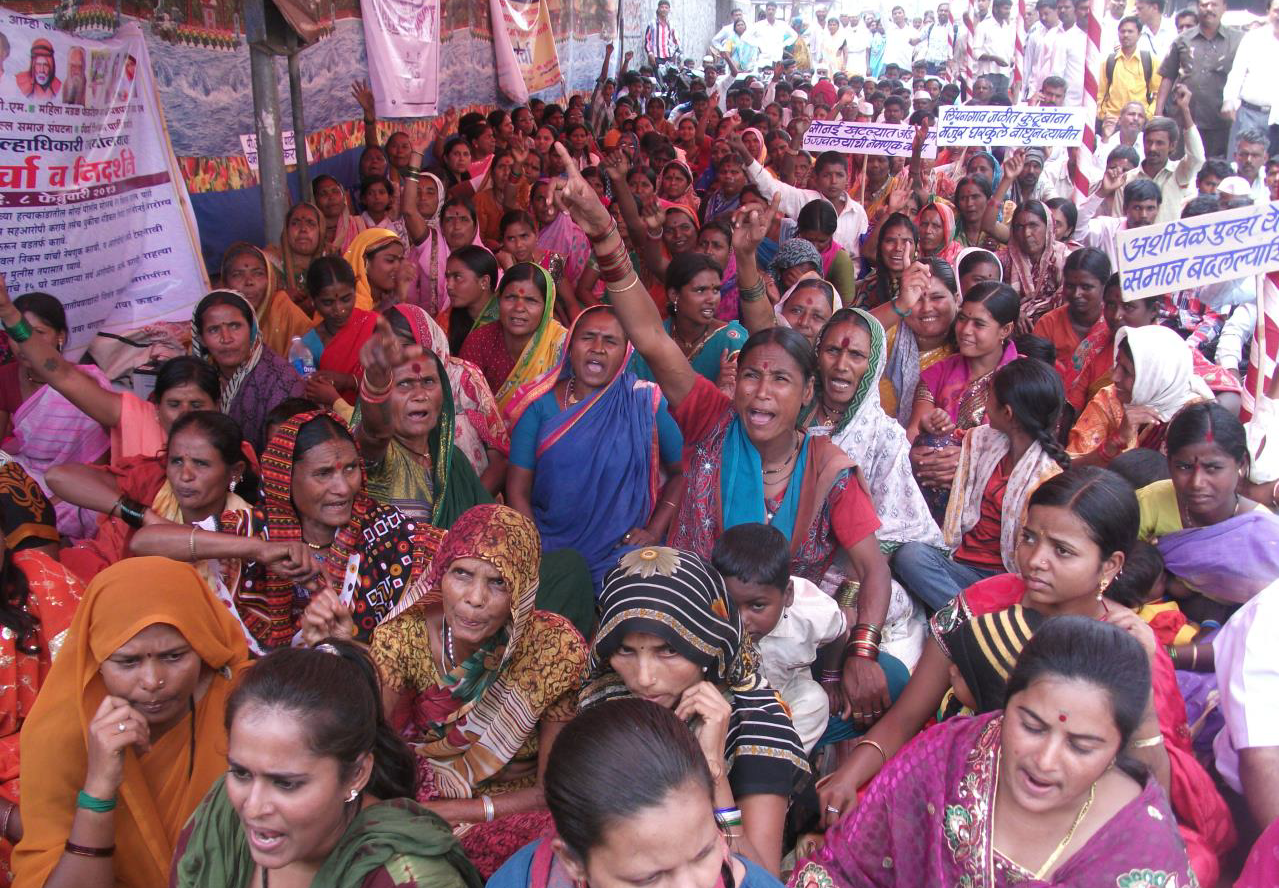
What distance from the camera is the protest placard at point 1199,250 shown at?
3529 mm

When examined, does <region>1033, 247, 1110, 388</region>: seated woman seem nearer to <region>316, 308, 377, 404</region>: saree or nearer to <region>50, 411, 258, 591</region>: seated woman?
<region>316, 308, 377, 404</region>: saree

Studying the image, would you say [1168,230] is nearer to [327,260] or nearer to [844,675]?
[844,675]

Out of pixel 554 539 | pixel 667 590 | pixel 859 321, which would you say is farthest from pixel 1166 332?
pixel 667 590

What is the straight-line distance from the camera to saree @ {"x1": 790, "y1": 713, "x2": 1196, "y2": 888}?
167 cm

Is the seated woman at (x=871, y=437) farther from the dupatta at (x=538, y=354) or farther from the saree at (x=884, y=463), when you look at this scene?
the dupatta at (x=538, y=354)

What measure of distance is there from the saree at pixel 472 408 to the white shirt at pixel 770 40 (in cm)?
1948

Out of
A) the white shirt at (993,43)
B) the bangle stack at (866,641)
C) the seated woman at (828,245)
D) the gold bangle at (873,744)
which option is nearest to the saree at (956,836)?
the gold bangle at (873,744)

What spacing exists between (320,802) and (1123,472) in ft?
8.52

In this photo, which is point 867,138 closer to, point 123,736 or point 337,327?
point 337,327

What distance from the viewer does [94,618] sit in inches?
81.9

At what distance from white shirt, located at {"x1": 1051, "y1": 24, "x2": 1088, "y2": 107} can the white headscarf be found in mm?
10539

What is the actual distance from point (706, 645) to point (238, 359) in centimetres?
238

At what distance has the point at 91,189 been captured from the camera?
13.6ft

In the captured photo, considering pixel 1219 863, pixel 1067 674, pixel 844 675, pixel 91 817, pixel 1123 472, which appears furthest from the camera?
pixel 1123 472
